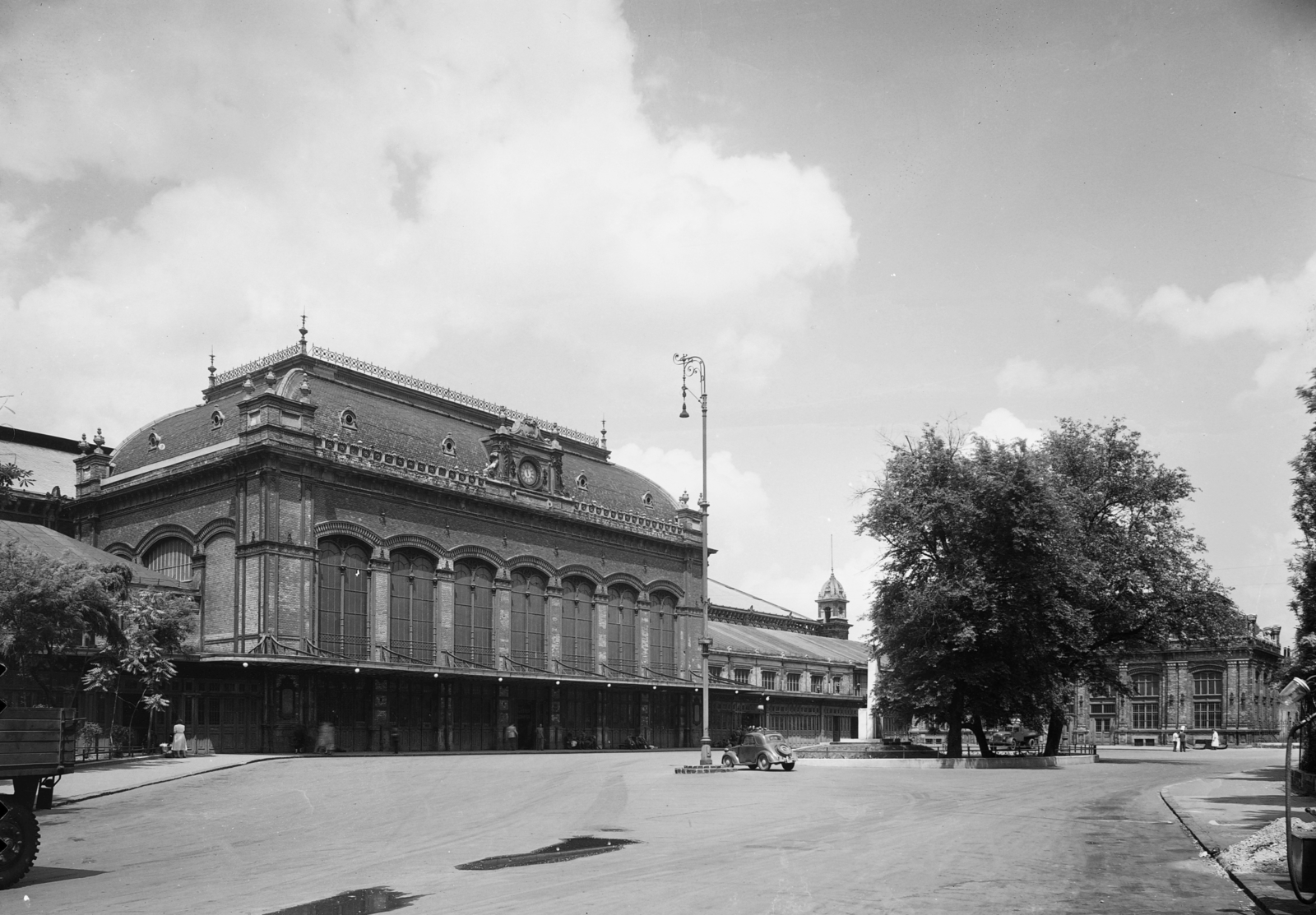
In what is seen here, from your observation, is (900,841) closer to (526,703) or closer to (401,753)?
(401,753)

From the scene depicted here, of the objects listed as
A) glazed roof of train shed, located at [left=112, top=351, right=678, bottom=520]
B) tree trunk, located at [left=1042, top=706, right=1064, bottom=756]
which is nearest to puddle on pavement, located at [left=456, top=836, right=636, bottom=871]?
glazed roof of train shed, located at [left=112, top=351, right=678, bottom=520]

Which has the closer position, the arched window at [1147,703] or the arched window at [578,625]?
the arched window at [578,625]

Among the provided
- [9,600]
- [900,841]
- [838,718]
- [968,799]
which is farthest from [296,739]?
[838,718]

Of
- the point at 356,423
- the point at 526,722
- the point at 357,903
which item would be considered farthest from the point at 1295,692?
the point at 526,722

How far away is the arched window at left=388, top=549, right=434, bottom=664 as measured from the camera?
52188 millimetres

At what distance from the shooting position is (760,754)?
3719cm

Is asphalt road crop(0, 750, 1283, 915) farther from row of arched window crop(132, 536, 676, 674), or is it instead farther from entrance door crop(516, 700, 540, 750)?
entrance door crop(516, 700, 540, 750)

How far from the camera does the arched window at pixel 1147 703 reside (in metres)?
95.1

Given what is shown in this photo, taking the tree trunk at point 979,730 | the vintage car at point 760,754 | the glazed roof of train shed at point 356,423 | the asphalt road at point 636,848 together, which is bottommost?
the tree trunk at point 979,730

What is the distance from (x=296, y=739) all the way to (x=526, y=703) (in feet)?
48.0

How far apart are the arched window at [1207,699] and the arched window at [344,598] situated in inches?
2763

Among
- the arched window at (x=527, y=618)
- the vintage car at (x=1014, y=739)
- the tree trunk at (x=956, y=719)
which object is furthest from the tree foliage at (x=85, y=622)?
the vintage car at (x=1014, y=739)

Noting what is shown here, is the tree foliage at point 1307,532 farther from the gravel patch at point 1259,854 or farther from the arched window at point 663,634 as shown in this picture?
the arched window at point 663,634

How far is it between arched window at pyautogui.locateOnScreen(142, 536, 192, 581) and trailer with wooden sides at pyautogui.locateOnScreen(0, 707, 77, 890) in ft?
123
